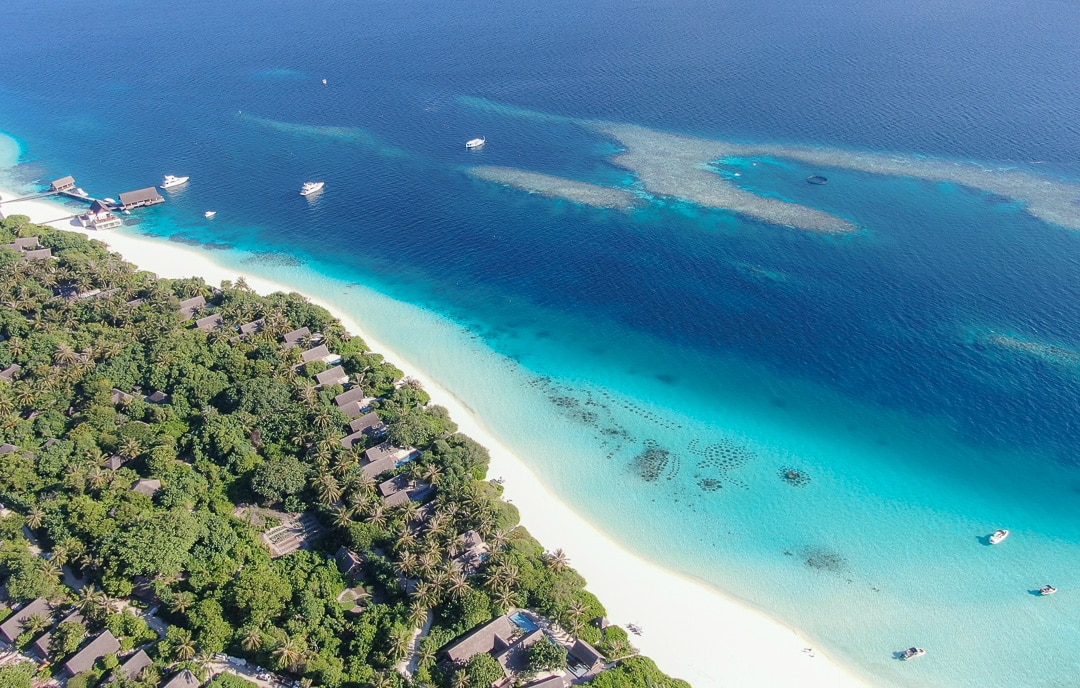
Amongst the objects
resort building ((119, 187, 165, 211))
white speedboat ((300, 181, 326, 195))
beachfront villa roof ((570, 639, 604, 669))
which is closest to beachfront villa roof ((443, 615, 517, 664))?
beachfront villa roof ((570, 639, 604, 669))

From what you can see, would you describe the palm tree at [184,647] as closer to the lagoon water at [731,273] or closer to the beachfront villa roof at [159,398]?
the beachfront villa roof at [159,398]

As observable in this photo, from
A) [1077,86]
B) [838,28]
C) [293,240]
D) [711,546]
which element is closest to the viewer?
[711,546]

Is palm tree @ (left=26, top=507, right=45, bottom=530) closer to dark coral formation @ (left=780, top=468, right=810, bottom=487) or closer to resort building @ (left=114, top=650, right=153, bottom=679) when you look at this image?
resort building @ (left=114, top=650, right=153, bottom=679)

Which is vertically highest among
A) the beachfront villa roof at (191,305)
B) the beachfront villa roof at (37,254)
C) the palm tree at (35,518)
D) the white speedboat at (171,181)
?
the white speedboat at (171,181)

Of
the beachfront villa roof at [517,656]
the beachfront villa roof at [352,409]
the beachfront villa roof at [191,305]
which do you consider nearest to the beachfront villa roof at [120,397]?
the beachfront villa roof at [191,305]

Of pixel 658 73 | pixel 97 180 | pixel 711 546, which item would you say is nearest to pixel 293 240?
pixel 97 180

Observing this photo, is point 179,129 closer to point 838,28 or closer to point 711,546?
point 711,546
